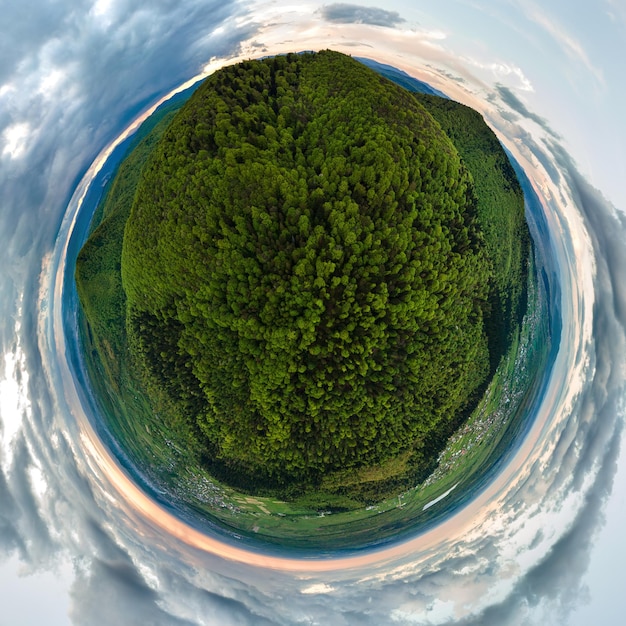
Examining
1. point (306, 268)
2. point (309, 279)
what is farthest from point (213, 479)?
point (306, 268)

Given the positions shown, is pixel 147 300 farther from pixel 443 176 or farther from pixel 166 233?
pixel 443 176

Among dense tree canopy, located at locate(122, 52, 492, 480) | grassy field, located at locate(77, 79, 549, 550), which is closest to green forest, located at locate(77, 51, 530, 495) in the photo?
dense tree canopy, located at locate(122, 52, 492, 480)

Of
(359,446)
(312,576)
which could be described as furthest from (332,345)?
(312,576)

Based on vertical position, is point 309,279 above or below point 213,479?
above

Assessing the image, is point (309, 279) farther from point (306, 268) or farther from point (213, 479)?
point (213, 479)

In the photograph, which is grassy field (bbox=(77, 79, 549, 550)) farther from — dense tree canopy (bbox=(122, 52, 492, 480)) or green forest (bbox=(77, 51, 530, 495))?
dense tree canopy (bbox=(122, 52, 492, 480))

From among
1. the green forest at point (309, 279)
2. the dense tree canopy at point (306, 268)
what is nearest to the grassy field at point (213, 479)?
the green forest at point (309, 279)

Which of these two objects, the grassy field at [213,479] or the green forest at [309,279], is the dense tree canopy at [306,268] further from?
the grassy field at [213,479]
